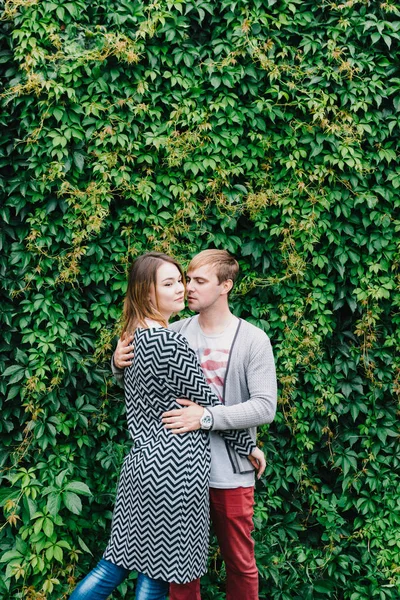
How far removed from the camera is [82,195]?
11.0ft

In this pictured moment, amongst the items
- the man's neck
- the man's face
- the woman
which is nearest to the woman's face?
the woman

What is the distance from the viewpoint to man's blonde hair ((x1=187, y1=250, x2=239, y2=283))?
2641 millimetres

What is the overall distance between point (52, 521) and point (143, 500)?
3.48 feet

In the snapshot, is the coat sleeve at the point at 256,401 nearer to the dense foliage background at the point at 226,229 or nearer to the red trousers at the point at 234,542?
the red trousers at the point at 234,542

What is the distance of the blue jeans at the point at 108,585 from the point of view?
2287mm

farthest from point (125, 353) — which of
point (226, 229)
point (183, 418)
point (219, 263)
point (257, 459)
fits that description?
point (226, 229)

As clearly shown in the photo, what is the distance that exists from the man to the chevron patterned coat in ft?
0.82

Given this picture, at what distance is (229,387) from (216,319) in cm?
31

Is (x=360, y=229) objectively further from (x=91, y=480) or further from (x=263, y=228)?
(x=91, y=480)

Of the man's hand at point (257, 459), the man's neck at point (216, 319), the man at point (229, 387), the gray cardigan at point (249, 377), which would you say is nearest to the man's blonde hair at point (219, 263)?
the man at point (229, 387)

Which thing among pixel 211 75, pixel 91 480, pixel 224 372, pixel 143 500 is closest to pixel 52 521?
pixel 91 480

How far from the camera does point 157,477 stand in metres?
2.24

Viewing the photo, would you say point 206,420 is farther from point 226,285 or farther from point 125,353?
point 226,285

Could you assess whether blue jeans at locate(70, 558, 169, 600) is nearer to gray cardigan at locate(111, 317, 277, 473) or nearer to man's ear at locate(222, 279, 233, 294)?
gray cardigan at locate(111, 317, 277, 473)
